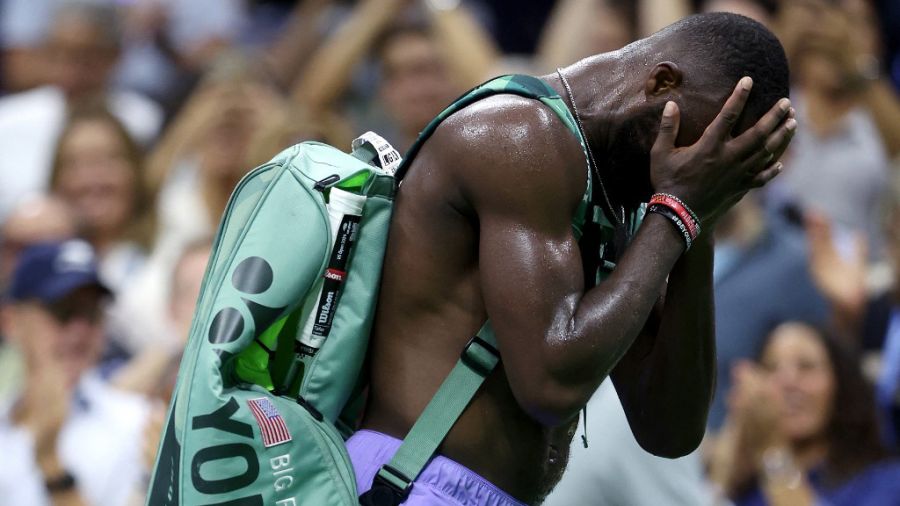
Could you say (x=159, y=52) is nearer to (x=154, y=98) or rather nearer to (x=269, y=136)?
(x=154, y=98)

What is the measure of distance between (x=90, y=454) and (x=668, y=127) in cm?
362

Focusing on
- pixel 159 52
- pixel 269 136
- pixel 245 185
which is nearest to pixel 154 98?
pixel 159 52

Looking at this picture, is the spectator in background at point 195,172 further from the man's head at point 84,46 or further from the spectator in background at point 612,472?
the spectator in background at point 612,472

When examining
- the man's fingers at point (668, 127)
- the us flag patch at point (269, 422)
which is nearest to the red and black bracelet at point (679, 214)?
the man's fingers at point (668, 127)

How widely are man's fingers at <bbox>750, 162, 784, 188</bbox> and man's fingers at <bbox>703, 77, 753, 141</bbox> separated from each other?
125mm

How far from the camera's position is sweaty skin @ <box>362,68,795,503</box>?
2793 mm

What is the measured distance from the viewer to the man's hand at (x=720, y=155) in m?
2.90

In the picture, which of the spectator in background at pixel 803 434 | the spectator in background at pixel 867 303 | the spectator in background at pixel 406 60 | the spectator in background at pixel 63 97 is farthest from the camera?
the spectator in background at pixel 63 97

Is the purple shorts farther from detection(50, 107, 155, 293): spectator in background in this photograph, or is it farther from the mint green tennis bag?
detection(50, 107, 155, 293): spectator in background

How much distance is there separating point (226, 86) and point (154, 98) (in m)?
1.45

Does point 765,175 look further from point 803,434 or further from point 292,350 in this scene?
point 803,434

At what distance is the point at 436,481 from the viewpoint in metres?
2.94

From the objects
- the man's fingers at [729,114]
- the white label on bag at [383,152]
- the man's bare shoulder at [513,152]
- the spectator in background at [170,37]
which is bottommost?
the spectator in background at [170,37]

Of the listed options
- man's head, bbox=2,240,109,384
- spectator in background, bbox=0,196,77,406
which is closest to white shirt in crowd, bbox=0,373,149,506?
man's head, bbox=2,240,109,384
